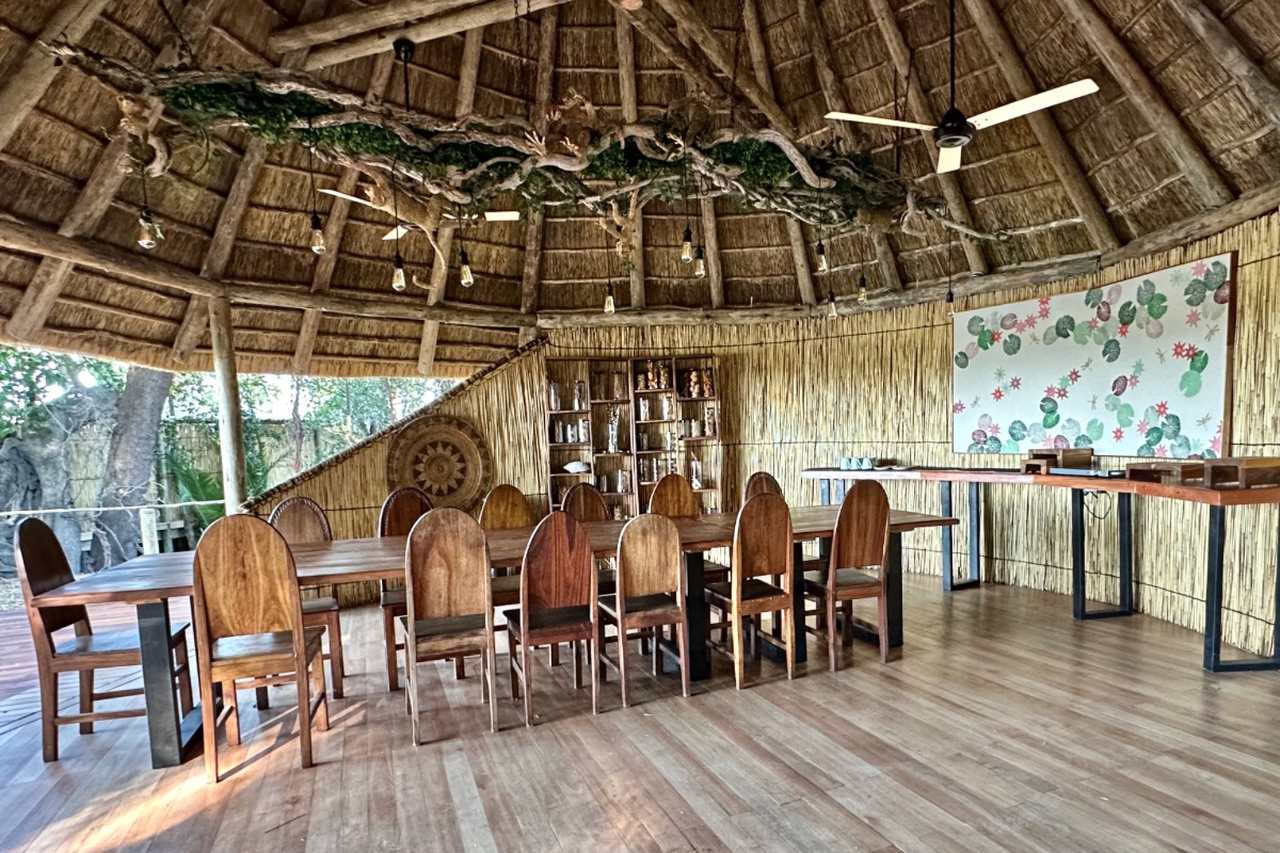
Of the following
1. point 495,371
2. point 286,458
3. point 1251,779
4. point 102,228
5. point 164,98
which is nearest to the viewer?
point 1251,779

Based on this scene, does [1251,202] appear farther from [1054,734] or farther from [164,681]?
[164,681]

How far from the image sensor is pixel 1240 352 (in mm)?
4477

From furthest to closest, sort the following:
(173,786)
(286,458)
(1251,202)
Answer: (286,458) → (1251,202) → (173,786)

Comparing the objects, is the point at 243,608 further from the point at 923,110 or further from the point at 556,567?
the point at 923,110

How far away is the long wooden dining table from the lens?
10.4ft

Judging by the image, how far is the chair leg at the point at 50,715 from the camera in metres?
3.21

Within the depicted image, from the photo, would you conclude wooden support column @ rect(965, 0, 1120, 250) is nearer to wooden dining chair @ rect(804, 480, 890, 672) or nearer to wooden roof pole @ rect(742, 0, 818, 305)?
wooden roof pole @ rect(742, 0, 818, 305)

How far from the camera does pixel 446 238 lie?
279 inches

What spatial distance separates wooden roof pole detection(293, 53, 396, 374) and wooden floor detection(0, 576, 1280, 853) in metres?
4.22

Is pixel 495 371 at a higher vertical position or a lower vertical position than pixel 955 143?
lower

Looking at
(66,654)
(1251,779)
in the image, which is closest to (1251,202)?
(1251,779)

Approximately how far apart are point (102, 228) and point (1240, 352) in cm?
854

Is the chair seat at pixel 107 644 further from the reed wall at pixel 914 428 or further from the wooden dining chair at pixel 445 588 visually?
the reed wall at pixel 914 428

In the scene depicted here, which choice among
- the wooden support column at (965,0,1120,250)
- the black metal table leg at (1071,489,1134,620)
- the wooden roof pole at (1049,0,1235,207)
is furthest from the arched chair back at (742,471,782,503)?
the wooden roof pole at (1049,0,1235,207)
